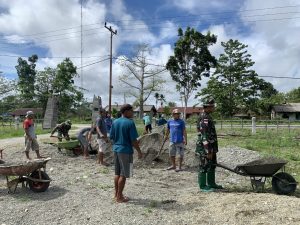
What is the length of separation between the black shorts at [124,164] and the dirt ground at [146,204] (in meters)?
0.51

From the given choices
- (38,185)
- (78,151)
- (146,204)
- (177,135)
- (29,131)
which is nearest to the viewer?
(146,204)

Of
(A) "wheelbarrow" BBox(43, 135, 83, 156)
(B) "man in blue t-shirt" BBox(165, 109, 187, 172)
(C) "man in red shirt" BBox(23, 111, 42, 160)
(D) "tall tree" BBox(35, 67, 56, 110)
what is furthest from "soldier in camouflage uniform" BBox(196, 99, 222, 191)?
(D) "tall tree" BBox(35, 67, 56, 110)

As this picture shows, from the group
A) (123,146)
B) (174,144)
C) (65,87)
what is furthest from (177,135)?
(65,87)

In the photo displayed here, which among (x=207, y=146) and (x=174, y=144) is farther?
(x=174, y=144)

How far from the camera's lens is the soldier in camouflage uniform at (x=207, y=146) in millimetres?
7930

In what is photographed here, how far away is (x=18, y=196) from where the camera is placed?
7.82 meters

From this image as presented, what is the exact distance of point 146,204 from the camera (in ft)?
22.9

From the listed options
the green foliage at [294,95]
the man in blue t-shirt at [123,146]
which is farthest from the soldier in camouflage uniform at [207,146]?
the green foliage at [294,95]

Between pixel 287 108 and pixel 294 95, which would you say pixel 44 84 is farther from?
pixel 294 95

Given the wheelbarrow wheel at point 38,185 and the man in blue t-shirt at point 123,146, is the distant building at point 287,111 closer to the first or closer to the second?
the wheelbarrow wheel at point 38,185

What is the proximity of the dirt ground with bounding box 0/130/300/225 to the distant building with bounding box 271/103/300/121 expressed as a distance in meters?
65.1

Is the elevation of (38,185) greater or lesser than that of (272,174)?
lesser

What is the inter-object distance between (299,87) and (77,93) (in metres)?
56.8

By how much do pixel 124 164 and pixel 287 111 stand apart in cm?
7074
